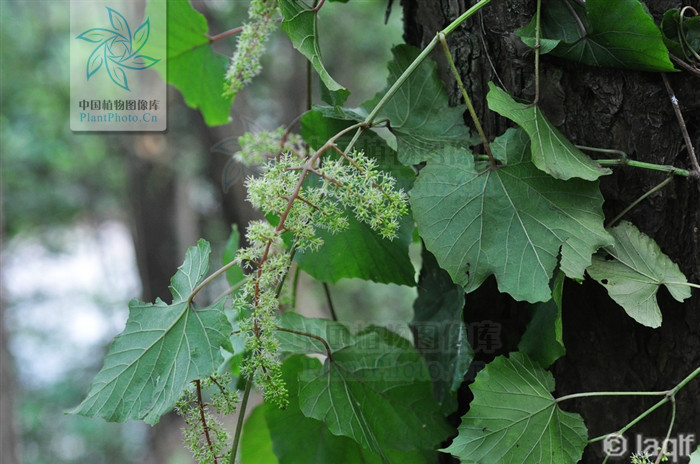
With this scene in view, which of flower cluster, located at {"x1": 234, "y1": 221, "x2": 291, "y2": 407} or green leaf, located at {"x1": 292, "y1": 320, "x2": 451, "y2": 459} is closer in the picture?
flower cluster, located at {"x1": 234, "y1": 221, "x2": 291, "y2": 407}

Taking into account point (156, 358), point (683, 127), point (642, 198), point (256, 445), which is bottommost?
point (256, 445)

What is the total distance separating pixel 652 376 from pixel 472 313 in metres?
0.29

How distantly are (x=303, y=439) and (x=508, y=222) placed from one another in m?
0.51

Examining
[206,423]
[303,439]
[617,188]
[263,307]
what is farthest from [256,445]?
[617,188]

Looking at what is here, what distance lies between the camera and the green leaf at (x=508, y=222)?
2.43 ft

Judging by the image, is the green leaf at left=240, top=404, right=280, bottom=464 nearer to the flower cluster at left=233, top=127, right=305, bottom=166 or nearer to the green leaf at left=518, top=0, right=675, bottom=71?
the flower cluster at left=233, top=127, right=305, bottom=166

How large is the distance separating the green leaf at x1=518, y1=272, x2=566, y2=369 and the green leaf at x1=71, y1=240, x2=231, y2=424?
0.44 meters

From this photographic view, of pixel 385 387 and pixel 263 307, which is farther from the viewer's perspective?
pixel 385 387

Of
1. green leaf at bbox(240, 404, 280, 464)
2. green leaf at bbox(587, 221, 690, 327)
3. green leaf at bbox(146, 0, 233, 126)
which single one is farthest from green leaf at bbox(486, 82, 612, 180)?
green leaf at bbox(240, 404, 280, 464)

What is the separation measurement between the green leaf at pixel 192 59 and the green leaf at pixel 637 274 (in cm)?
76

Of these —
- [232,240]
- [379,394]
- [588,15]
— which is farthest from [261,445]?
[588,15]

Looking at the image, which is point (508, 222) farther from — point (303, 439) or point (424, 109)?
point (303, 439)

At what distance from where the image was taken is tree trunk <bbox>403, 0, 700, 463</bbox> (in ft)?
2.82

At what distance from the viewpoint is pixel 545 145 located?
0.75 meters
